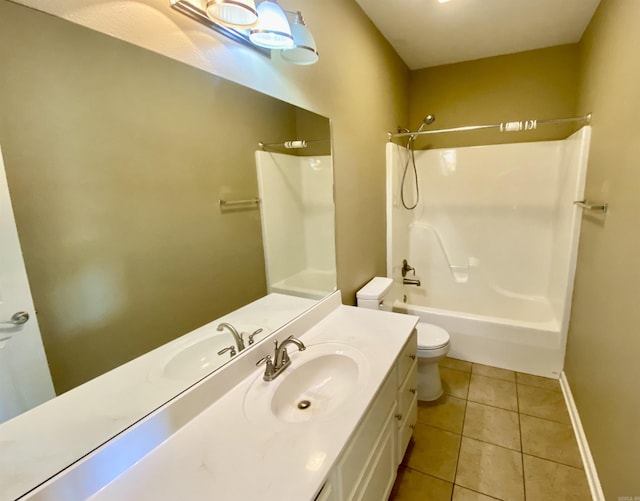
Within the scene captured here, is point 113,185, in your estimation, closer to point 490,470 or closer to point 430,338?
point 430,338

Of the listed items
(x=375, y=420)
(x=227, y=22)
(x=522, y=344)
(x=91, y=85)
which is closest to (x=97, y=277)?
(x=91, y=85)

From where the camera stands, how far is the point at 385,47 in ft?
8.00

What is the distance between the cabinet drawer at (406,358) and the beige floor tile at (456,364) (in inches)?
43.7

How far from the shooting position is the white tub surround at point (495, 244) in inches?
94.8

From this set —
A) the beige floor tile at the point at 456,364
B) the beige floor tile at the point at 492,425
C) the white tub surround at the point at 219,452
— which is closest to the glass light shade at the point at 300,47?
the white tub surround at the point at 219,452

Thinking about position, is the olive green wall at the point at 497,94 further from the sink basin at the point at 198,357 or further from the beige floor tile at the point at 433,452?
the sink basin at the point at 198,357

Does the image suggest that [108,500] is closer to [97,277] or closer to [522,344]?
[97,277]

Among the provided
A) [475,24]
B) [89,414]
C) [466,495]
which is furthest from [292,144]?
[466,495]

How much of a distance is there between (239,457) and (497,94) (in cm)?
332

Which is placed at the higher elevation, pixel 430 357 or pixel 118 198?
pixel 118 198

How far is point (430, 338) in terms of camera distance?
2.15 meters

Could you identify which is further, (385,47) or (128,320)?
(385,47)

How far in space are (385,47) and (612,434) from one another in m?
2.71

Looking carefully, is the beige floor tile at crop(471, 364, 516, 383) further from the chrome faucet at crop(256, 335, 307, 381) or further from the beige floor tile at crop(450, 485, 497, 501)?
the chrome faucet at crop(256, 335, 307, 381)
